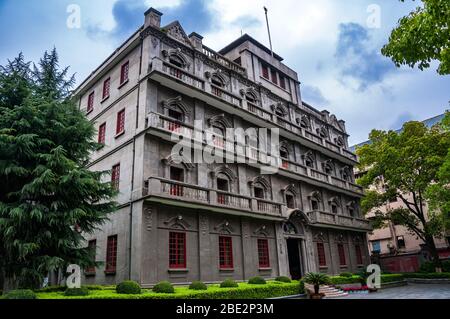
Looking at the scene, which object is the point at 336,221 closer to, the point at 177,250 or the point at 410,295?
the point at 410,295

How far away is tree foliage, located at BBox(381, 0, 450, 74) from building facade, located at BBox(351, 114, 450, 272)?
27.7m

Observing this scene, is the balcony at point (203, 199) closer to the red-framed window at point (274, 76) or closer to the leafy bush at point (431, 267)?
the red-framed window at point (274, 76)

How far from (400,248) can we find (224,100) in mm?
31930

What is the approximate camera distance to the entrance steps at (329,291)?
17.6m

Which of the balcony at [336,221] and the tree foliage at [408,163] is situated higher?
the tree foliage at [408,163]

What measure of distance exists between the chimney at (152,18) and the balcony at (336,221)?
16.8m

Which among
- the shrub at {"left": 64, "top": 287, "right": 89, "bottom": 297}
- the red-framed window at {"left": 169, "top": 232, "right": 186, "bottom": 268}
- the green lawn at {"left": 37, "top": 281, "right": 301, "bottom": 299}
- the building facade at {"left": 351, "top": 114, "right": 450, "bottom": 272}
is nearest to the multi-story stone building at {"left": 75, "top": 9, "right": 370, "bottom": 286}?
the red-framed window at {"left": 169, "top": 232, "right": 186, "bottom": 268}

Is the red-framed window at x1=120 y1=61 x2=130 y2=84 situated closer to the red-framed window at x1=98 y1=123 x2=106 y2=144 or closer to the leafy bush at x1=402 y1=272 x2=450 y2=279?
the red-framed window at x1=98 y1=123 x2=106 y2=144

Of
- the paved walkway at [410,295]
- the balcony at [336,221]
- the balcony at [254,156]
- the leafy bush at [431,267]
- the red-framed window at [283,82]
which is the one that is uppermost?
the red-framed window at [283,82]

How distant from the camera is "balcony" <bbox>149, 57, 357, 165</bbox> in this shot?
18672mm

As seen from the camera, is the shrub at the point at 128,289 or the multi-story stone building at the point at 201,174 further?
the multi-story stone building at the point at 201,174

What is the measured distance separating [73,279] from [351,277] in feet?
58.7

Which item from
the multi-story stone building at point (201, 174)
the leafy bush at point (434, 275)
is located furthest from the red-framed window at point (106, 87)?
the leafy bush at point (434, 275)

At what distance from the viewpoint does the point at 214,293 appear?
44.8 ft
